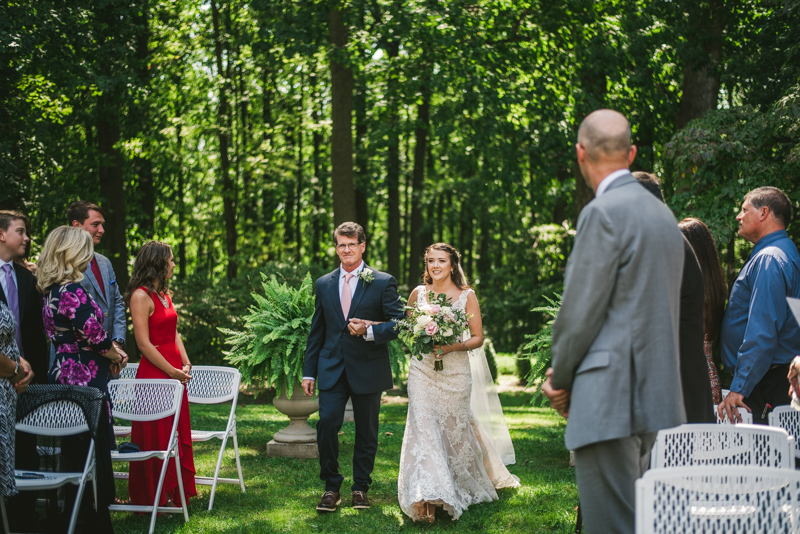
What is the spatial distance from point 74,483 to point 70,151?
15146mm

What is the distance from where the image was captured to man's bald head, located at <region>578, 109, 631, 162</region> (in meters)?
3.02

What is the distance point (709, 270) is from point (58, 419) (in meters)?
4.50

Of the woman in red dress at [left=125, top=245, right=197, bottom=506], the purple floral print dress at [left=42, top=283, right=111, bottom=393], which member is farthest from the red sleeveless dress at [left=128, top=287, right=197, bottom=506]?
the purple floral print dress at [left=42, top=283, right=111, bottom=393]

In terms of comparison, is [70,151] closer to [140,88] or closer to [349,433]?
[140,88]

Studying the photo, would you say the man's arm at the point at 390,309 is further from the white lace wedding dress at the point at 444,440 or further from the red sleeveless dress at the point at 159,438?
the red sleeveless dress at the point at 159,438

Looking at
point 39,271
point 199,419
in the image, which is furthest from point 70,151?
point 39,271

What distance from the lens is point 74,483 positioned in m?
4.62

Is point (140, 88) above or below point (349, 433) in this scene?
above

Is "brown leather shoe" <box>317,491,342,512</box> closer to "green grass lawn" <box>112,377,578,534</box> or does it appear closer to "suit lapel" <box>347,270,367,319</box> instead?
"green grass lawn" <box>112,377,578,534</box>

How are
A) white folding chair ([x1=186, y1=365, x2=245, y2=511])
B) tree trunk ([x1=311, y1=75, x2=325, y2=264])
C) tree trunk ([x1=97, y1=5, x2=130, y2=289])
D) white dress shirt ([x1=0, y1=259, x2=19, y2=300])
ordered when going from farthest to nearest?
tree trunk ([x1=311, y1=75, x2=325, y2=264]), tree trunk ([x1=97, y1=5, x2=130, y2=289]), white folding chair ([x1=186, y1=365, x2=245, y2=511]), white dress shirt ([x1=0, y1=259, x2=19, y2=300])

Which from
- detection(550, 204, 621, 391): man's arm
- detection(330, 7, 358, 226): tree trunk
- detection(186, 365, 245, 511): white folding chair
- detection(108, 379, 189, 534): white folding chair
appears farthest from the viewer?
detection(330, 7, 358, 226): tree trunk

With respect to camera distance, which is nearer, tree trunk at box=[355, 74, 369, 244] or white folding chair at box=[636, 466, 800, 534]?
white folding chair at box=[636, 466, 800, 534]

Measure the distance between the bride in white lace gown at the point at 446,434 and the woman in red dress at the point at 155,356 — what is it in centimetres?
193

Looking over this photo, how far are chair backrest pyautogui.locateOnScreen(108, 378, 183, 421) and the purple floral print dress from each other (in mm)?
198
